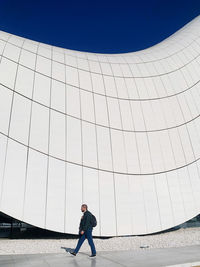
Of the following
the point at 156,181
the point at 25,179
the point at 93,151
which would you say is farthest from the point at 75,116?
the point at 156,181

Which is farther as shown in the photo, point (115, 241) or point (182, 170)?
point (182, 170)

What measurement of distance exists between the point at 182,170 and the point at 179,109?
13.8ft

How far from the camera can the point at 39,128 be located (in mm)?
12664

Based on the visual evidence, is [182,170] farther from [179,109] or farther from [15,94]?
[15,94]

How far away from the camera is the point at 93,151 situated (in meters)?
13.4

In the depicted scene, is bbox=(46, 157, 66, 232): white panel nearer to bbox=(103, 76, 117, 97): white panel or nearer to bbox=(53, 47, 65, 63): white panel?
bbox=(103, 76, 117, 97): white panel

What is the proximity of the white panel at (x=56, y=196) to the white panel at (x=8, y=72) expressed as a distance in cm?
442

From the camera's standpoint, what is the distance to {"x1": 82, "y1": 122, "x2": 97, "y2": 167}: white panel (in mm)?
13047

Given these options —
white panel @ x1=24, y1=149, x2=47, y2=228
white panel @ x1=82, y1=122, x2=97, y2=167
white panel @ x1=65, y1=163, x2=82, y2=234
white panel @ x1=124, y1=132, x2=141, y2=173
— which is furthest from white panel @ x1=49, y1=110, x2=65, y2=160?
white panel @ x1=124, y1=132, x2=141, y2=173

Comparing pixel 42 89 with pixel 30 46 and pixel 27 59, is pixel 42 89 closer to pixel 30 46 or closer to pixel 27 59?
pixel 27 59

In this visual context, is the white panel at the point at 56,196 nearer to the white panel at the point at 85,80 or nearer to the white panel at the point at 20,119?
the white panel at the point at 20,119

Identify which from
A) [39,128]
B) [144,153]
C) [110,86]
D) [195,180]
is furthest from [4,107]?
[195,180]

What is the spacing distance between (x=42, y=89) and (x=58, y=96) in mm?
899

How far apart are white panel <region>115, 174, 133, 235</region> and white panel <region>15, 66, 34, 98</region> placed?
6197 millimetres
